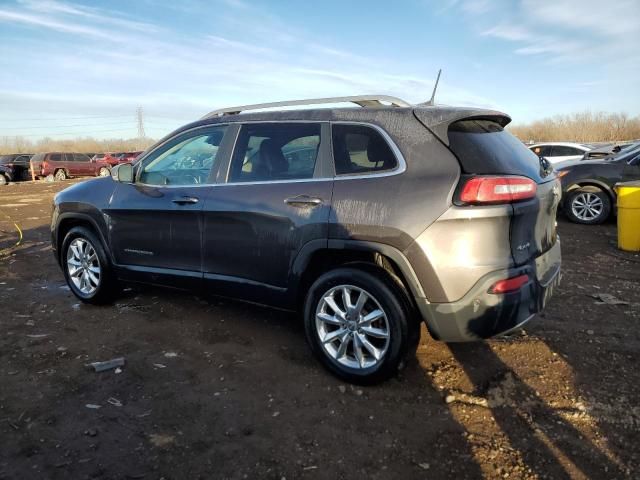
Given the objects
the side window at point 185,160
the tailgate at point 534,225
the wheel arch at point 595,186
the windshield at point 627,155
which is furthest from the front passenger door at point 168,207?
the windshield at point 627,155

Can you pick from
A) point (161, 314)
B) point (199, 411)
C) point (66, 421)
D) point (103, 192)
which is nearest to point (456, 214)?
point (199, 411)

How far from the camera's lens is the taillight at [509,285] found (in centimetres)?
277

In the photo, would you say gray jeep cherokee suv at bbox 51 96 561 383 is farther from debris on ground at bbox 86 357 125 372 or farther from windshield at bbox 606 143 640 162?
windshield at bbox 606 143 640 162

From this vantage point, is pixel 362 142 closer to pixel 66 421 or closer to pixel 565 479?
pixel 565 479

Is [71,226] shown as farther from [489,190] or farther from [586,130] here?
[586,130]

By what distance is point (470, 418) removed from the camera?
110 inches

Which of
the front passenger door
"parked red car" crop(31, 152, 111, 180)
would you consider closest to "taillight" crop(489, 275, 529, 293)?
the front passenger door

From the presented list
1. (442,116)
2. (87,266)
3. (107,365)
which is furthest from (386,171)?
(87,266)

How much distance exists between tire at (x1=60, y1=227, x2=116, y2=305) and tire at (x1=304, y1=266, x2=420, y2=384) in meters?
2.37

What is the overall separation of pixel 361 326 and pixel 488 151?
53.1 inches

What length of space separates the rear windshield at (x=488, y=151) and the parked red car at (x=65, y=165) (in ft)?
86.4

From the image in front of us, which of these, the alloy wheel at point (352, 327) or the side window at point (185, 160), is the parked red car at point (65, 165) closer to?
the side window at point (185, 160)

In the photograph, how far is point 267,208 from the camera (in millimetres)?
3400

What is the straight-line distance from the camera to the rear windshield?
284cm
